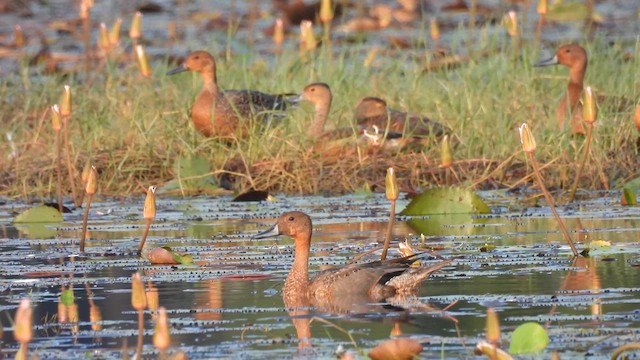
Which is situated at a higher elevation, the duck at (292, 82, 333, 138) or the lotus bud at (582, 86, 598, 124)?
the duck at (292, 82, 333, 138)

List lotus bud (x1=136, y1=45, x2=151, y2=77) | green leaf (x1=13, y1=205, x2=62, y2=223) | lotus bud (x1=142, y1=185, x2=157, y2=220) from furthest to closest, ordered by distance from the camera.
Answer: lotus bud (x1=136, y1=45, x2=151, y2=77) → green leaf (x1=13, y1=205, x2=62, y2=223) → lotus bud (x1=142, y1=185, x2=157, y2=220)

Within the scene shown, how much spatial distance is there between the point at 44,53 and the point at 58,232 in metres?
7.78

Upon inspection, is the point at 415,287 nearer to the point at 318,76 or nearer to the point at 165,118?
the point at 165,118

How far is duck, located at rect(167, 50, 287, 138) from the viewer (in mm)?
12414

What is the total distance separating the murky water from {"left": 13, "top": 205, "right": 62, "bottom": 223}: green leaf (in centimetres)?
12

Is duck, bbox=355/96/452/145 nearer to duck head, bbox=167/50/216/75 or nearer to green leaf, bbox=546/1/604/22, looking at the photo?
duck head, bbox=167/50/216/75

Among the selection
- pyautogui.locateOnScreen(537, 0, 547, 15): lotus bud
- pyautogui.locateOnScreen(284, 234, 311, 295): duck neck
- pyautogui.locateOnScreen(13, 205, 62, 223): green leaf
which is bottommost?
pyautogui.locateOnScreen(284, 234, 311, 295): duck neck

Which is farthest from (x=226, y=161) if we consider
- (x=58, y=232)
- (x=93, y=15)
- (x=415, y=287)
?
(x=93, y=15)

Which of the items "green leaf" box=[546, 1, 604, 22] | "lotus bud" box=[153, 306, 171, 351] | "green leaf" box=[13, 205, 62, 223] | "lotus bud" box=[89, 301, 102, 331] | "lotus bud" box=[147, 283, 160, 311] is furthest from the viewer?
"green leaf" box=[546, 1, 604, 22]

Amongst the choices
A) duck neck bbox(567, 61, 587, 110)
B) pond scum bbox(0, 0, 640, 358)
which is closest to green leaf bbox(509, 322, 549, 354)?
pond scum bbox(0, 0, 640, 358)

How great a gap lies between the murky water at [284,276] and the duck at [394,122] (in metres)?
1.00

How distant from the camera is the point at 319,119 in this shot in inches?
484

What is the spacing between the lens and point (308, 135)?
1188 centimetres

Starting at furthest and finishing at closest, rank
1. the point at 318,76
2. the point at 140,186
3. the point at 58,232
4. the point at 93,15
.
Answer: the point at 93,15, the point at 318,76, the point at 140,186, the point at 58,232
